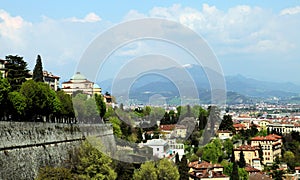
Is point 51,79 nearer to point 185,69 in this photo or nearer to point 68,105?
point 68,105

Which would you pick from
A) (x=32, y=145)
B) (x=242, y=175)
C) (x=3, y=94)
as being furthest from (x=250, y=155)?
(x=32, y=145)

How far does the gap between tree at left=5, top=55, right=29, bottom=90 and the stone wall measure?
635 cm

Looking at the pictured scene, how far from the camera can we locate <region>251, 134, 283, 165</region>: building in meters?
50.1

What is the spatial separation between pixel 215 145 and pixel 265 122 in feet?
147

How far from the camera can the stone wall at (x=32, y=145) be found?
1609 centimetres

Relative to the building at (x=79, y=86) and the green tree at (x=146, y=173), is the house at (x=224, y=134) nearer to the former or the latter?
the building at (x=79, y=86)

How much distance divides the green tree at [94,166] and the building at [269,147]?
30265mm

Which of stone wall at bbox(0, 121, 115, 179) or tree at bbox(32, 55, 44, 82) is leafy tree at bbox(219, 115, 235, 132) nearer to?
tree at bbox(32, 55, 44, 82)

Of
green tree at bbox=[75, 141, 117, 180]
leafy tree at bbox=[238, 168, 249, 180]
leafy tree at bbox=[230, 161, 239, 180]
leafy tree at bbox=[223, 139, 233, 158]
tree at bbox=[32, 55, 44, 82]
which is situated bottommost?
leafy tree at bbox=[238, 168, 249, 180]

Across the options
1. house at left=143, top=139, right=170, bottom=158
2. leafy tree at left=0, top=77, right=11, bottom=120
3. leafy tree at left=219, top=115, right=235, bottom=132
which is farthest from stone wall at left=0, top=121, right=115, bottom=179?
leafy tree at left=219, top=115, right=235, bottom=132

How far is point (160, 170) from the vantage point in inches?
941

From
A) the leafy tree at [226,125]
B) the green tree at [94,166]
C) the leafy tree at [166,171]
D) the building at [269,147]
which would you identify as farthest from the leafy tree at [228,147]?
the green tree at [94,166]

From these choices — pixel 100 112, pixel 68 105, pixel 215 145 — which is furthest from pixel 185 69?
pixel 215 145

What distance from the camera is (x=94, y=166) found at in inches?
806
